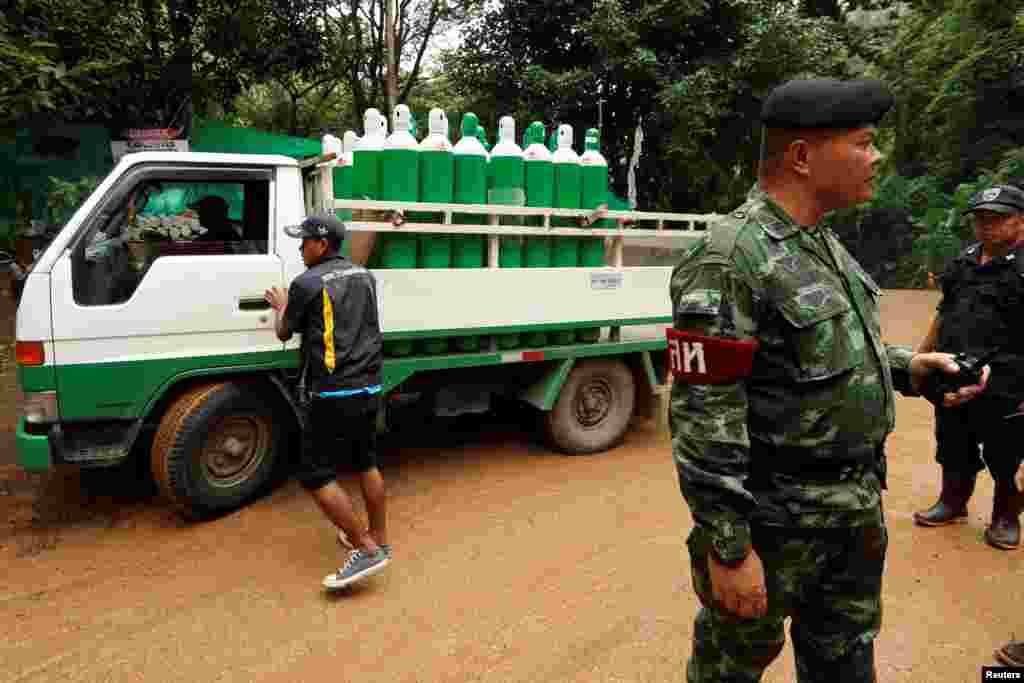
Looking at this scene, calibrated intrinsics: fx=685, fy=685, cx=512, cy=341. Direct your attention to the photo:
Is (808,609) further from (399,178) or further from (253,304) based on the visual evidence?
(253,304)

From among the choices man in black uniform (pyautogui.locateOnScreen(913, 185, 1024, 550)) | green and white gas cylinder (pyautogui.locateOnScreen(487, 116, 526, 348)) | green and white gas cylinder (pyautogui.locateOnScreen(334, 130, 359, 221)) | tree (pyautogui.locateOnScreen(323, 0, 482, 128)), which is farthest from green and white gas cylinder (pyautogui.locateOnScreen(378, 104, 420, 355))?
tree (pyautogui.locateOnScreen(323, 0, 482, 128))

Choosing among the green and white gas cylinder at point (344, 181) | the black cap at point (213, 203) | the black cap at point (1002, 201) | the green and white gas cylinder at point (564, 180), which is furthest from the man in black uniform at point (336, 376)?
the black cap at point (1002, 201)

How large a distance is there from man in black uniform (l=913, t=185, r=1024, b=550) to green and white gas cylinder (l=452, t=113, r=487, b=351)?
2474 millimetres

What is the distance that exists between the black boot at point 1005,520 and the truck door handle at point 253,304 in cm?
393

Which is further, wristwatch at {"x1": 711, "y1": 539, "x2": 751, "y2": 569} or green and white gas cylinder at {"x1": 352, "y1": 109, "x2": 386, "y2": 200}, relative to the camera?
green and white gas cylinder at {"x1": 352, "y1": 109, "x2": 386, "y2": 200}

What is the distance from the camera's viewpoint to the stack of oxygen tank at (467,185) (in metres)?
3.70

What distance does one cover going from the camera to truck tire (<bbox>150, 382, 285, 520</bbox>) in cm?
346

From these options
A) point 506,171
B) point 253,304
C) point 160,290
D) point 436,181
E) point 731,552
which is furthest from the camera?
point 506,171

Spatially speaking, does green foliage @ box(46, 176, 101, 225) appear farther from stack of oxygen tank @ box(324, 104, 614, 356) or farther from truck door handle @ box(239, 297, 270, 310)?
stack of oxygen tank @ box(324, 104, 614, 356)

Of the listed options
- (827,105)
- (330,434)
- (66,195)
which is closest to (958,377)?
(827,105)

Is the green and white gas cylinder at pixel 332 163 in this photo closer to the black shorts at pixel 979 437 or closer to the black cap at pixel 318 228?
the black cap at pixel 318 228

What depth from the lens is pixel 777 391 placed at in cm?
155

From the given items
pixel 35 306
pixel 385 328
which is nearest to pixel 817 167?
pixel 385 328

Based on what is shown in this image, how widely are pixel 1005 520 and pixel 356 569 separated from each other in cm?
323
